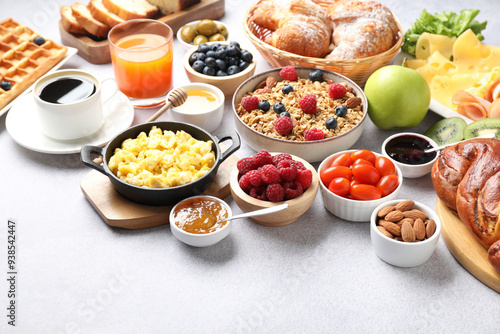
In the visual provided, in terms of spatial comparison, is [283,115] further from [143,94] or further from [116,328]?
[116,328]

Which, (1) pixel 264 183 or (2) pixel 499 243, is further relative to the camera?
(1) pixel 264 183

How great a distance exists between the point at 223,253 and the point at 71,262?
0.54 m

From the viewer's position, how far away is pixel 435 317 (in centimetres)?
163

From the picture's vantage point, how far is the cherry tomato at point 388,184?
1.88 meters

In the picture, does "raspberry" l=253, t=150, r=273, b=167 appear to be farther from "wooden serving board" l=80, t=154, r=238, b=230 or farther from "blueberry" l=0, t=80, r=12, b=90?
"blueberry" l=0, t=80, r=12, b=90

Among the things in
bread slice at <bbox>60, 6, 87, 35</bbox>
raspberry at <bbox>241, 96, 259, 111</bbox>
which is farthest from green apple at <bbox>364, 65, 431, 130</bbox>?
bread slice at <bbox>60, 6, 87, 35</bbox>

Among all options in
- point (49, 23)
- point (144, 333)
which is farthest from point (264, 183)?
point (49, 23)

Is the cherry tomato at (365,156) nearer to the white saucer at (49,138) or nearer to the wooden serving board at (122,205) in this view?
the wooden serving board at (122,205)

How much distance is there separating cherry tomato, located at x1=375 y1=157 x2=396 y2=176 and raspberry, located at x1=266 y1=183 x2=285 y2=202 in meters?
0.42

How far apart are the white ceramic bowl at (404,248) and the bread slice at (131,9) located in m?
1.86

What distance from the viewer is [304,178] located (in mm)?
1833

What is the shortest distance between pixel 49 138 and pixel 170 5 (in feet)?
4.08

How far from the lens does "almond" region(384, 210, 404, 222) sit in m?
1.73

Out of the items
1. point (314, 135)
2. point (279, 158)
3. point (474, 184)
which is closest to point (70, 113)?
point (279, 158)
